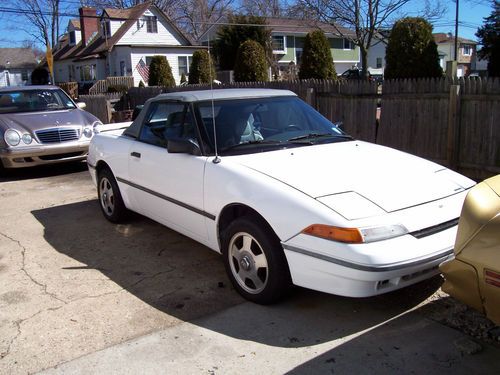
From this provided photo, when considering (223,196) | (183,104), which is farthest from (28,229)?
(223,196)

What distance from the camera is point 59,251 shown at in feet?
16.9

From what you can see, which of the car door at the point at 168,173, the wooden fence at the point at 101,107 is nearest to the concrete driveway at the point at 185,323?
the car door at the point at 168,173

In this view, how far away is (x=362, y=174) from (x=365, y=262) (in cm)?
83

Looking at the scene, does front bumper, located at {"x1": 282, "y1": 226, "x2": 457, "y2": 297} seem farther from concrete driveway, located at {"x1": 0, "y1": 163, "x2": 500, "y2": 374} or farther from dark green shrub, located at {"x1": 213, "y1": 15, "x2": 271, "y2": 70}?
dark green shrub, located at {"x1": 213, "y1": 15, "x2": 271, "y2": 70}

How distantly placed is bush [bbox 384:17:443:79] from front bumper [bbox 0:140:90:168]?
7.00m

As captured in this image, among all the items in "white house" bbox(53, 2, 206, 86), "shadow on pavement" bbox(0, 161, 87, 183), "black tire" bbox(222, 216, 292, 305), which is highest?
"white house" bbox(53, 2, 206, 86)

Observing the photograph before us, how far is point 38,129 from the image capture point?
8.98 metres

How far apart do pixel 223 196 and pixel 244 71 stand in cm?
1196

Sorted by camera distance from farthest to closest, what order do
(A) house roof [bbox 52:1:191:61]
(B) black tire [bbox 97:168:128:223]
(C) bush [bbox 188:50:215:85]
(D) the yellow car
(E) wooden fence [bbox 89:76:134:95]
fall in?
(A) house roof [bbox 52:1:191:61]
(E) wooden fence [bbox 89:76:134:95]
(C) bush [bbox 188:50:215:85]
(B) black tire [bbox 97:168:128:223]
(D) the yellow car

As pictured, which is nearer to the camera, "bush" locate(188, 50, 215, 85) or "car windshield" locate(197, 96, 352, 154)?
"car windshield" locate(197, 96, 352, 154)

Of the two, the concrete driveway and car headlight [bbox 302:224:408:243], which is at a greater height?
car headlight [bbox 302:224:408:243]

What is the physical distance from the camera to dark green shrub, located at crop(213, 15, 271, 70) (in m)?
34.0

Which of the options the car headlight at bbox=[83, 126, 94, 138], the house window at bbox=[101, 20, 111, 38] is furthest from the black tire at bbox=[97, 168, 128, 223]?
the house window at bbox=[101, 20, 111, 38]

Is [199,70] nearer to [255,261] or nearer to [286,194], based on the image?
[255,261]
